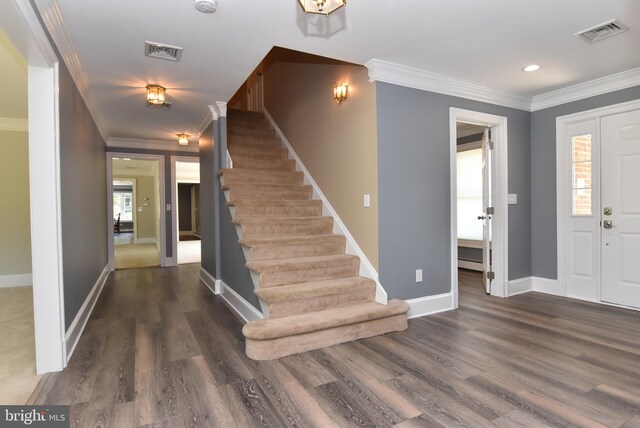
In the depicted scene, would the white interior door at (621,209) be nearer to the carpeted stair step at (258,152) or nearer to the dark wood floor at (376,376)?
the dark wood floor at (376,376)

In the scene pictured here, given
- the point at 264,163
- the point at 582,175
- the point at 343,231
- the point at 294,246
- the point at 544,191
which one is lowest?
the point at 294,246

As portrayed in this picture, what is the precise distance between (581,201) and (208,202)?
4735 millimetres

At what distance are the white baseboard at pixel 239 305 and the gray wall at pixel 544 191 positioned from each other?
3.60m

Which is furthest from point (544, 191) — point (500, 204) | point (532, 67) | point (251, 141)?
point (251, 141)

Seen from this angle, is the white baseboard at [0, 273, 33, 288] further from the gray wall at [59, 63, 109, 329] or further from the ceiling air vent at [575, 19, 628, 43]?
the ceiling air vent at [575, 19, 628, 43]

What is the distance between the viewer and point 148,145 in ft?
21.9

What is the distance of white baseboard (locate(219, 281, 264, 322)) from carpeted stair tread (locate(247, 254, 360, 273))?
410 millimetres

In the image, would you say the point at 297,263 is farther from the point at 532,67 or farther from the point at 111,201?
the point at 111,201

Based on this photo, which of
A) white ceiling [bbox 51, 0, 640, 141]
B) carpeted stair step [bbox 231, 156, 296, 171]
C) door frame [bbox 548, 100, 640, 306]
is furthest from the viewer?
carpeted stair step [bbox 231, 156, 296, 171]

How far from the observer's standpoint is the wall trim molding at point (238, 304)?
331cm

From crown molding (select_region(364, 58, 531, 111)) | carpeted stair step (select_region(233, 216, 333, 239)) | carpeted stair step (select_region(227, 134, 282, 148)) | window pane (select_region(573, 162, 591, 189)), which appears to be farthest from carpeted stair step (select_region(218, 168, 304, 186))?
window pane (select_region(573, 162, 591, 189))

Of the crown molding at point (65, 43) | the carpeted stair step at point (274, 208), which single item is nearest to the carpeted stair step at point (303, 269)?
the carpeted stair step at point (274, 208)

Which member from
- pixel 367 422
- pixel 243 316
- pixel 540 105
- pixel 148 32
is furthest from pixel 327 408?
pixel 540 105

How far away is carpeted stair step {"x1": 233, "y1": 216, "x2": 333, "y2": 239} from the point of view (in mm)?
3734
